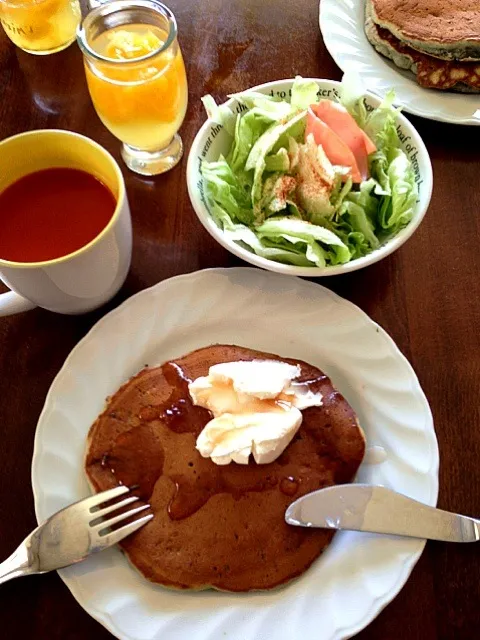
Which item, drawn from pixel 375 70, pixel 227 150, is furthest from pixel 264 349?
pixel 375 70

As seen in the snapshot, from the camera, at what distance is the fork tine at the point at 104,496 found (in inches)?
35.4

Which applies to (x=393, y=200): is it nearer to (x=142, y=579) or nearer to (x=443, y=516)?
(x=443, y=516)

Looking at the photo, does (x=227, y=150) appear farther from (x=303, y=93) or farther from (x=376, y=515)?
(x=376, y=515)

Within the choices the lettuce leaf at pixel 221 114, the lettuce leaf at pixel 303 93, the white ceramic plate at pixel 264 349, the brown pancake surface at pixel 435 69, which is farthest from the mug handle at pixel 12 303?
the brown pancake surface at pixel 435 69

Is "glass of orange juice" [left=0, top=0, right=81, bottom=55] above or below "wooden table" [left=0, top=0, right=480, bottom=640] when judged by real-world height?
above

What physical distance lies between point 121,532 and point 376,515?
369 mm

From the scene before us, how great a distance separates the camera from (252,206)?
45.8 inches

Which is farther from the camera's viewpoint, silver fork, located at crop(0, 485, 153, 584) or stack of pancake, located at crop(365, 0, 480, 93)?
stack of pancake, located at crop(365, 0, 480, 93)

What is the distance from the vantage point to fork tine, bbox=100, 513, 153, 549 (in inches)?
34.5

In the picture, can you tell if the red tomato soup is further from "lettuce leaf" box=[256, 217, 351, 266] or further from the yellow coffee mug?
"lettuce leaf" box=[256, 217, 351, 266]

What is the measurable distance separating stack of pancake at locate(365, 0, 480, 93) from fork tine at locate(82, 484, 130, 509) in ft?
3.36

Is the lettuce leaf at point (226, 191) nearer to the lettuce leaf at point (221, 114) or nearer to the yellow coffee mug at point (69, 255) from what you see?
the lettuce leaf at point (221, 114)

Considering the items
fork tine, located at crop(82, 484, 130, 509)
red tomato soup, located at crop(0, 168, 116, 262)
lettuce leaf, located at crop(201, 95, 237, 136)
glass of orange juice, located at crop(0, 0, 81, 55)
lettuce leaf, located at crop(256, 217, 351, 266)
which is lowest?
fork tine, located at crop(82, 484, 130, 509)

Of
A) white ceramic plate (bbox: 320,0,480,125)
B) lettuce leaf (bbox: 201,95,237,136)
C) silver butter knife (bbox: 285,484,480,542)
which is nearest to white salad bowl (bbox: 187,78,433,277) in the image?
lettuce leaf (bbox: 201,95,237,136)
